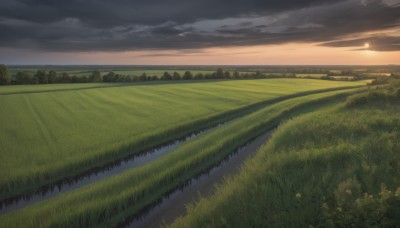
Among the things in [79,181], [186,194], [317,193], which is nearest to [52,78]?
[79,181]

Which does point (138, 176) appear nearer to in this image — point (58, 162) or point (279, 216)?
point (58, 162)

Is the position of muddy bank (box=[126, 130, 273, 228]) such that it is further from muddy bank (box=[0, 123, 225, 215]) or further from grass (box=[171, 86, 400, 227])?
muddy bank (box=[0, 123, 225, 215])

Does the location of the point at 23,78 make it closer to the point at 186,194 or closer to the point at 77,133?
the point at 77,133

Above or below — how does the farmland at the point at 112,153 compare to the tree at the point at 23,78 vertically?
below

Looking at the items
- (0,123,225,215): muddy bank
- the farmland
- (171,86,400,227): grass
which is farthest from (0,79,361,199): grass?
(171,86,400,227): grass

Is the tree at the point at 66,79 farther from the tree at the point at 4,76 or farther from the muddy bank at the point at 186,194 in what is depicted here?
the muddy bank at the point at 186,194

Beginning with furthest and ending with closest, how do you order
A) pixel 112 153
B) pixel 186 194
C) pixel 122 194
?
1. pixel 112 153
2. pixel 186 194
3. pixel 122 194

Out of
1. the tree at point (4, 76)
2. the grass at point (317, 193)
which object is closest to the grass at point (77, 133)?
the grass at point (317, 193)

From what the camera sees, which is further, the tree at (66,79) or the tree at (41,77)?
the tree at (66,79)
